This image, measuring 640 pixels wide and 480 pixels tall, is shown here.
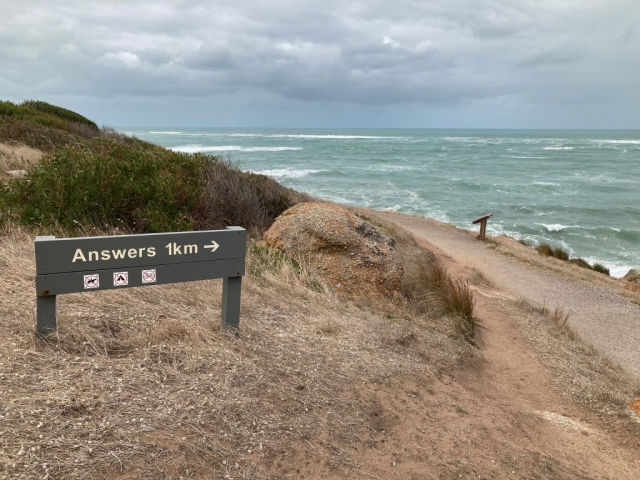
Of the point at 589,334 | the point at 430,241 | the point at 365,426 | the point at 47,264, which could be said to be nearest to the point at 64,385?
the point at 47,264

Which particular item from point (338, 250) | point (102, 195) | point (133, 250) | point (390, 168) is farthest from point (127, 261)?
point (390, 168)

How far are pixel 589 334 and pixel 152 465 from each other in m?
7.94

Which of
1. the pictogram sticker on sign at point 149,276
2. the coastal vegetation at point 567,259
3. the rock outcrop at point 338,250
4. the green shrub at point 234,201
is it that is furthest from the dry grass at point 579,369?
the coastal vegetation at point 567,259

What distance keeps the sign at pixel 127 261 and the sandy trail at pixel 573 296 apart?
228 inches

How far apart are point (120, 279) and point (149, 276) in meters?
0.19

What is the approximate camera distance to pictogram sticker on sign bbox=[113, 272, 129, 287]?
327 cm

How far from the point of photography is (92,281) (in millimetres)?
3230

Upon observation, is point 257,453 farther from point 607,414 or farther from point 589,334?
point 589,334

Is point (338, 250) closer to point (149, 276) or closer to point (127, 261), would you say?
point (149, 276)

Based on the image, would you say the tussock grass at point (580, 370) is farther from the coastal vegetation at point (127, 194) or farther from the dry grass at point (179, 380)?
the coastal vegetation at point (127, 194)

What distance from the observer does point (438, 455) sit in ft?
10.6

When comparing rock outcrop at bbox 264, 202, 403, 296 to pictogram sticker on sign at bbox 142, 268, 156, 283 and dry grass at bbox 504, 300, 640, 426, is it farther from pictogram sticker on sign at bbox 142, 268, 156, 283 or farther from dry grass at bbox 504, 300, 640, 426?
pictogram sticker on sign at bbox 142, 268, 156, 283

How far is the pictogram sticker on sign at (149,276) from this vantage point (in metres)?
3.39

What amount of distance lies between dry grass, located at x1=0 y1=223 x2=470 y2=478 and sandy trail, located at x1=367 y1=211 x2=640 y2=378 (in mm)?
4490
